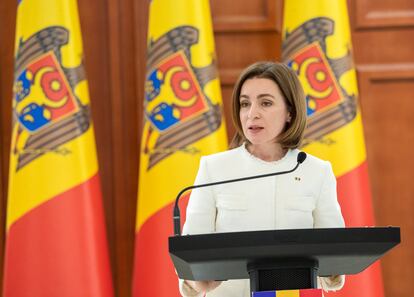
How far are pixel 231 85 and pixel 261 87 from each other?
74.7 inches

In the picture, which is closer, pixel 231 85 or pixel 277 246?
pixel 277 246

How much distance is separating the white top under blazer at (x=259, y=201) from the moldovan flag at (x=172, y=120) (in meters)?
1.33

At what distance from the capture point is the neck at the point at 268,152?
1765mm

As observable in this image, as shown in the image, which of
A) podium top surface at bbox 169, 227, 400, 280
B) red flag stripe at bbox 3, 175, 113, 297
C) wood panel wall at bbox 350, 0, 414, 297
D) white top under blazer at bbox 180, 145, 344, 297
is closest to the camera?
podium top surface at bbox 169, 227, 400, 280

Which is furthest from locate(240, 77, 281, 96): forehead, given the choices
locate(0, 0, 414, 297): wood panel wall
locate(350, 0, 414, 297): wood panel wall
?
locate(350, 0, 414, 297): wood panel wall

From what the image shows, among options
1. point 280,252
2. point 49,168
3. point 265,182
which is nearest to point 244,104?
point 265,182

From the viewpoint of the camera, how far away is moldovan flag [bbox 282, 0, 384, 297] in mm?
3115

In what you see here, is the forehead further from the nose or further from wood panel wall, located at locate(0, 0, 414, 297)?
wood panel wall, located at locate(0, 0, 414, 297)

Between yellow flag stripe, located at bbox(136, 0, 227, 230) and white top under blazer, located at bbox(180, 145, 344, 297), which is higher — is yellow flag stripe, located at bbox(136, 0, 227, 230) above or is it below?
above

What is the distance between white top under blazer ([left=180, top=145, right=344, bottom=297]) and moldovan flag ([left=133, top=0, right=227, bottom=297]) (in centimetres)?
133

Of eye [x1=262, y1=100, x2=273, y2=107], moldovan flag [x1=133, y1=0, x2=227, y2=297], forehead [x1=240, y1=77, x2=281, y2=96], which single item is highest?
moldovan flag [x1=133, y1=0, x2=227, y2=297]

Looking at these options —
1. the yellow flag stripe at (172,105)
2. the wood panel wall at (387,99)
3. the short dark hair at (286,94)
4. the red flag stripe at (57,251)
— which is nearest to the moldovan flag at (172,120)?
the yellow flag stripe at (172,105)

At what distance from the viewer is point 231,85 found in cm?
359

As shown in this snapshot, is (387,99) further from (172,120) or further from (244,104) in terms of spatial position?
(244,104)
